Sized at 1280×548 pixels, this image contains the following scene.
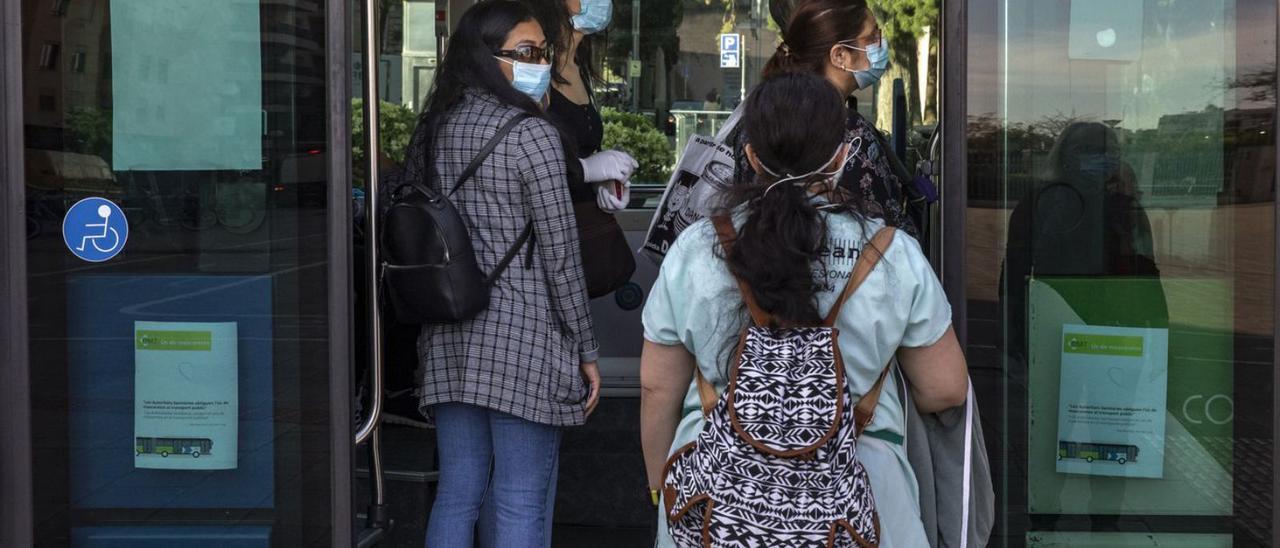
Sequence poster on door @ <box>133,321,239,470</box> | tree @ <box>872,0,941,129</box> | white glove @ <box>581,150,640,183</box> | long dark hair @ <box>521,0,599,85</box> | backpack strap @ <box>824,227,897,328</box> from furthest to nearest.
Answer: tree @ <box>872,0,941,129</box>, long dark hair @ <box>521,0,599,85</box>, white glove @ <box>581,150,640,183</box>, poster on door @ <box>133,321,239,470</box>, backpack strap @ <box>824,227,897,328</box>

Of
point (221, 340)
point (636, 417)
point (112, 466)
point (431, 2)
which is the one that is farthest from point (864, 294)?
point (431, 2)

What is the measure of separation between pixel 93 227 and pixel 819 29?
1.85 m

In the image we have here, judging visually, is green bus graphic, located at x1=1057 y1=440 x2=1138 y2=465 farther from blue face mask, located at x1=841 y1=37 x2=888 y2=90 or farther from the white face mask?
the white face mask

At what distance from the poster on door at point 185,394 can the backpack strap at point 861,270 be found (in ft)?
5.67

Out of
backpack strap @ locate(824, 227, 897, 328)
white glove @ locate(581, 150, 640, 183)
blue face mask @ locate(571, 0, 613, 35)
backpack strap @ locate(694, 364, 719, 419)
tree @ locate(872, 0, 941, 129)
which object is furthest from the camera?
tree @ locate(872, 0, 941, 129)

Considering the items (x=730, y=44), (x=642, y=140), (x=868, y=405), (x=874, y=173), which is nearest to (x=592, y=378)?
(x=874, y=173)

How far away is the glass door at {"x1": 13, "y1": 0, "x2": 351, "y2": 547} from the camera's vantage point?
3.52 m

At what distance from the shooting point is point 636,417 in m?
5.28

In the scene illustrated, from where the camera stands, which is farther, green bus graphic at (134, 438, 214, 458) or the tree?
the tree

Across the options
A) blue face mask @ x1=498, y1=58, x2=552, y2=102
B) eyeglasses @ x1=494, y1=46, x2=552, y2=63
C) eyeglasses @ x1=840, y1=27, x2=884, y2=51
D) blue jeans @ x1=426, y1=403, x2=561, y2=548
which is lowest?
blue jeans @ x1=426, y1=403, x2=561, y2=548

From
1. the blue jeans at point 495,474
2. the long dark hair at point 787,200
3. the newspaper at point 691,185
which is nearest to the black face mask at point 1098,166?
the newspaper at point 691,185

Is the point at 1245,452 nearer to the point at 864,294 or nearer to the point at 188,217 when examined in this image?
the point at 864,294

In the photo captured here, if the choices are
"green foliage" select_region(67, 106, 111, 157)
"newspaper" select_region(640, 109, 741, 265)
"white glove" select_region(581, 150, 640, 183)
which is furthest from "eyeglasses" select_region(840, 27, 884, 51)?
"green foliage" select_region(67, 106, 111, 157)

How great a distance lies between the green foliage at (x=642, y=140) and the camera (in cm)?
595
